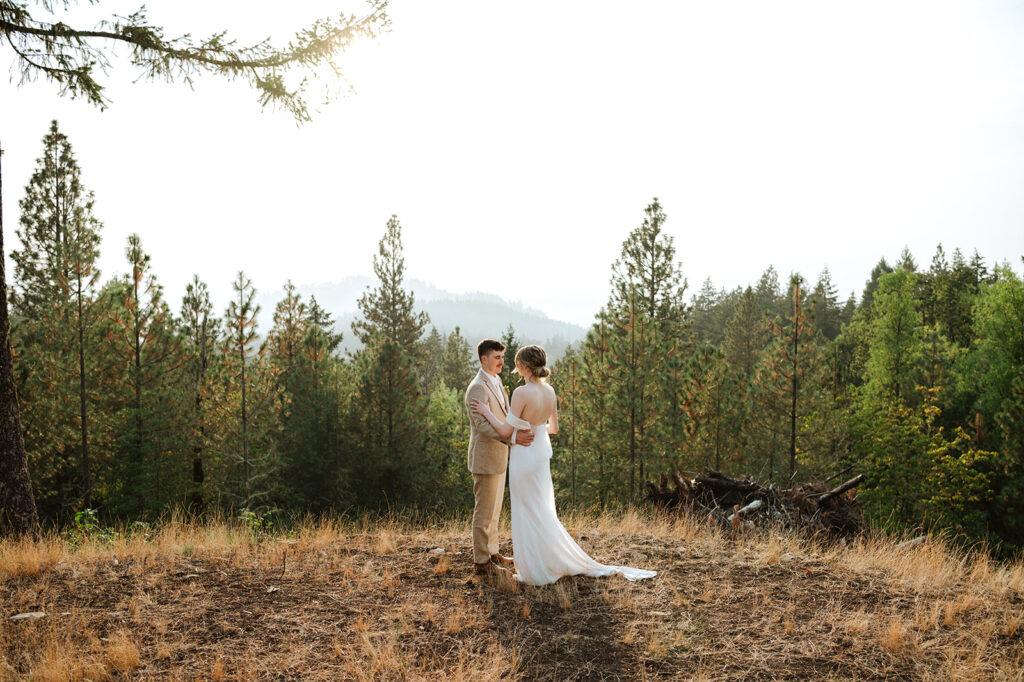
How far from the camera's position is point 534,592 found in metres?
5.65

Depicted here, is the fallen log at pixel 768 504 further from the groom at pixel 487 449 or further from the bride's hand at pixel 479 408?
the bride's hand at pixel 479 408

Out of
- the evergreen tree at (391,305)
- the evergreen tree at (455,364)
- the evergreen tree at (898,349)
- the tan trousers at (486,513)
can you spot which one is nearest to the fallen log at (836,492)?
the tan trousers at (486,513)

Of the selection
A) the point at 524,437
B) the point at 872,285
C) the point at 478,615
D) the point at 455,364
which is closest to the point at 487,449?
the point at 524,437

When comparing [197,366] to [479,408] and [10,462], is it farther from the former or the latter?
[479,408]

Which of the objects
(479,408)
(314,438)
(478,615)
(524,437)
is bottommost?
(478,615)

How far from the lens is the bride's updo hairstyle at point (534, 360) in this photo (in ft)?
18.5

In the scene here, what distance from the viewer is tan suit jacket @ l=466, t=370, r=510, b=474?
5840 millimetres

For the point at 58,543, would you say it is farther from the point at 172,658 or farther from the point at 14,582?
the point at 172,658

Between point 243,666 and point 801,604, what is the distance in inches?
183

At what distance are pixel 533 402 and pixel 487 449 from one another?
26.7 inches

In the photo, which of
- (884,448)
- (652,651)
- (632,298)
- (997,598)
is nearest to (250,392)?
(632,298)

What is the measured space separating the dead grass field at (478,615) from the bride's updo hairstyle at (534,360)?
2.01 m

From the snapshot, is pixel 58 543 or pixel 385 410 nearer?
pixel 58 543

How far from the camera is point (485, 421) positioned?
584 centimetres
